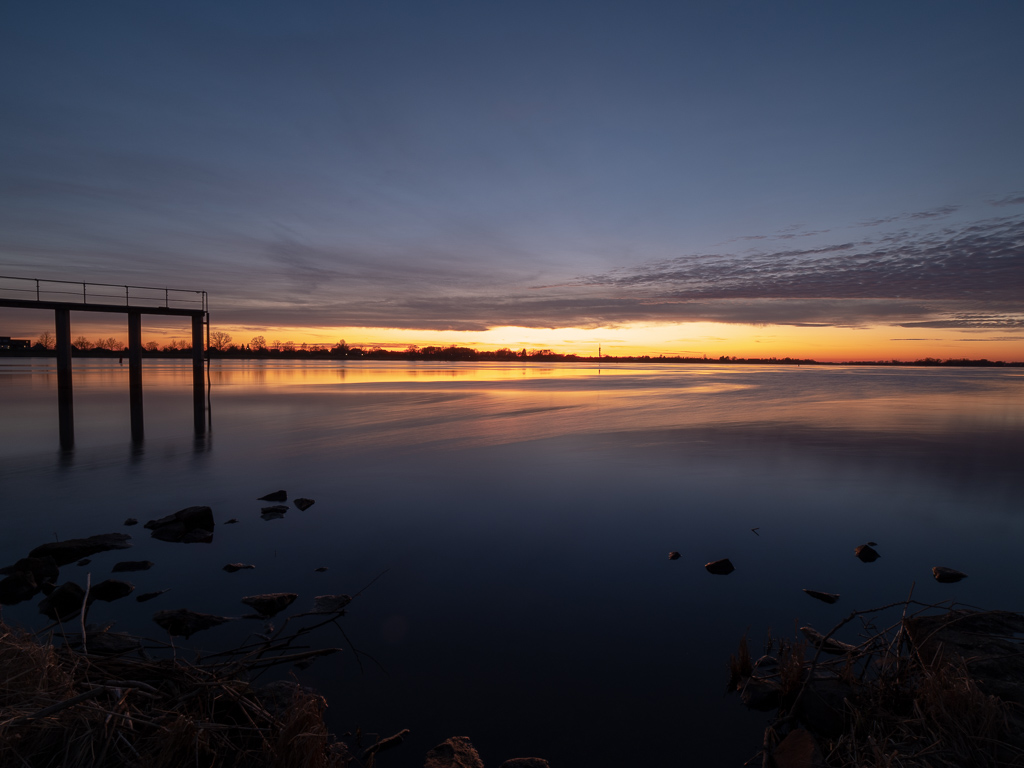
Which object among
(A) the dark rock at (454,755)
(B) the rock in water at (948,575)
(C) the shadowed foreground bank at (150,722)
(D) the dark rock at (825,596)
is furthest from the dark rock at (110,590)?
(B) the rock in water at (948,575)

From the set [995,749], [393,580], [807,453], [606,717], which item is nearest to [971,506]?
[807,453]

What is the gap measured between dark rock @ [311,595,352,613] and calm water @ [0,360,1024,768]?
10.2 inches

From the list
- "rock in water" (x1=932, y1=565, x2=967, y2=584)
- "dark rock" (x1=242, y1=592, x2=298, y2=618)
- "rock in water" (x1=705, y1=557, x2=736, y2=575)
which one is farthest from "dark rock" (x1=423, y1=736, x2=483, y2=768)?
"rock in water" (x1=932, y1=565, x2=967, y2=584)

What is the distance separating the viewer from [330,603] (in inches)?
267

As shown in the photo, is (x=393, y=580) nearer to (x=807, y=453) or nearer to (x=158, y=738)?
(x=158, y=738)

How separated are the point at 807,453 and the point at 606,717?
15.0m

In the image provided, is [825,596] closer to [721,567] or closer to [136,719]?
[721,567]

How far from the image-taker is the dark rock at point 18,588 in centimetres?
666

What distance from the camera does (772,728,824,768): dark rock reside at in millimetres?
3744

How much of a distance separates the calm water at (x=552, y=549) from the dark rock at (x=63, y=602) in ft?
0.57

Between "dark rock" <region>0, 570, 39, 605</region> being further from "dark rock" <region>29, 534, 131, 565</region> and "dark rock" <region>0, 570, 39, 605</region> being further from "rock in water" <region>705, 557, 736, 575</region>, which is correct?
"rock in water" <region>705, 557, 736, 575</region>

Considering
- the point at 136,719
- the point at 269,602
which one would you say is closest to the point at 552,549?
the point at 269,602

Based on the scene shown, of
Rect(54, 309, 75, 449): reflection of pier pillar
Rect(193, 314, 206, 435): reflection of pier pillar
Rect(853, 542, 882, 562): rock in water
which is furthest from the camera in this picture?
Rect(193, 314, 206, 435): reflection of pier pillar

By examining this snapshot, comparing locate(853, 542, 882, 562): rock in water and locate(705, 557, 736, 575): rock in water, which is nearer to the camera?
locate(705, 557, 736, 575): rock in water
